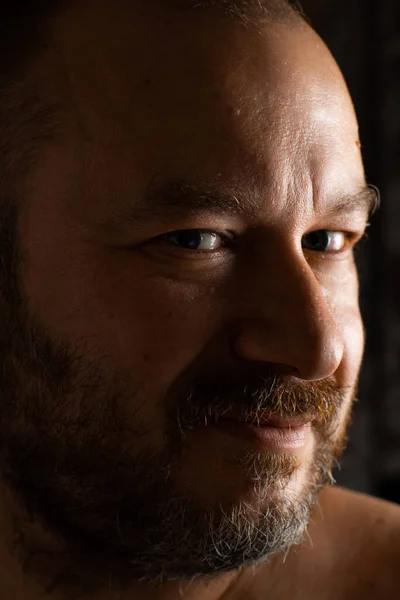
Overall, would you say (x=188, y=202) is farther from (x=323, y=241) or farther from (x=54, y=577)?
(x=54, y=577)

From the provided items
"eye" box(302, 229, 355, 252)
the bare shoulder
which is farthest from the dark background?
"eye" box(302, 229, 355, 252)

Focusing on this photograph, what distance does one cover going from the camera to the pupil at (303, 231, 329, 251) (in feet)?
3.56

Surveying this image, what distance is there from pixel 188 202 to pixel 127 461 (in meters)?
0.31

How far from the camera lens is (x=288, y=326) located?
0.95m

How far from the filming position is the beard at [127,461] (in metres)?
0.97

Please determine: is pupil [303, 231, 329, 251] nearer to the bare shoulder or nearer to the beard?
the beard

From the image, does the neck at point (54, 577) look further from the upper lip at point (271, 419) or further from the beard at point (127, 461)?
the upper lip at point (271, 419)

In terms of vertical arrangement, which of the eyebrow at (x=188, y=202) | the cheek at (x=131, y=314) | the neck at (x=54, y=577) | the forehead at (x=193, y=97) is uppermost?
the forehead at (x=193, y=97)

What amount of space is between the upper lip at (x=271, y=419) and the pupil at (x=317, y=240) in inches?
8.8

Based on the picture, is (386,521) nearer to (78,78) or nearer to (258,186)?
(258,186)

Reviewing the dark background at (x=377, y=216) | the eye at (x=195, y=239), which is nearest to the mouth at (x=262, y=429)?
the eye at (x=195, y=239)

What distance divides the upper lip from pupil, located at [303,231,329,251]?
0.73 feet

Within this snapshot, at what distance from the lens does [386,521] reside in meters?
1.22

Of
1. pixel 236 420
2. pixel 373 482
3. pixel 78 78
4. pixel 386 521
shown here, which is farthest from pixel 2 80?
pixel 373 482
